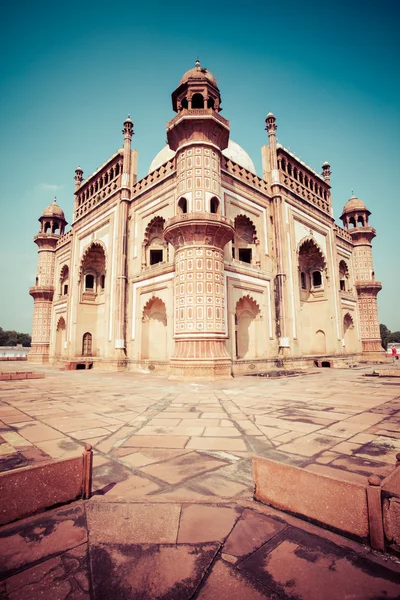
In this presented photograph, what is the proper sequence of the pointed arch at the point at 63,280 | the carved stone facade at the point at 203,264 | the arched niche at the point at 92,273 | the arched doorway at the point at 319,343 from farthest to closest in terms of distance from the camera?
the pointed arch at the point at 63,280, the arched niche at the point at 92,273, the arched doorway at the point at 319,343, the carved stone facade at the point at 203,264

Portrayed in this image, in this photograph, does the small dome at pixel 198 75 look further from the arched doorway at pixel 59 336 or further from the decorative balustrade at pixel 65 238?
the arched doorway at pixel 59 336

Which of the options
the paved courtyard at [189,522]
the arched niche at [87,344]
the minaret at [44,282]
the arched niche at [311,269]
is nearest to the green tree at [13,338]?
the minaret at [44,282]

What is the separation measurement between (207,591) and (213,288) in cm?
1025

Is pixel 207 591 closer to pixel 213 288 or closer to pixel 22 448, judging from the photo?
pixel 22 448

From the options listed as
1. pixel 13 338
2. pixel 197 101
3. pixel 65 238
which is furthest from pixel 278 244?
pixel 13 338

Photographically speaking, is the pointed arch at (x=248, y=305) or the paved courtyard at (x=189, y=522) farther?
the pointed arch at (x=248, y=305)

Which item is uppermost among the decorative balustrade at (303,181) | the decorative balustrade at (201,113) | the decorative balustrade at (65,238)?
the decorative balustrade at (303,181)

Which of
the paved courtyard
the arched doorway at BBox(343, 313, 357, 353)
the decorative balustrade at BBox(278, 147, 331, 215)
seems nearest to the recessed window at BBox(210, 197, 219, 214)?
the decorative balustrade at BBox(278, 147, 331, 215)

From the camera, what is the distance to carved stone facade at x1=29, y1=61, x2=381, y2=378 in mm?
11633

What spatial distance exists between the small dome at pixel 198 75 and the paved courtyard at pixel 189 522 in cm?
1376

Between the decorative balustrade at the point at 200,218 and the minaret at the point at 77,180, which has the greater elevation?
the minaret at the point at 77,180

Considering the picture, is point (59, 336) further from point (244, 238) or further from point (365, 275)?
point (365, 275)

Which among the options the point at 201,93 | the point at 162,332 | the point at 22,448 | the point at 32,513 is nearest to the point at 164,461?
the point at 32,513

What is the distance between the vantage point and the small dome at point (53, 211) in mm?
25953
